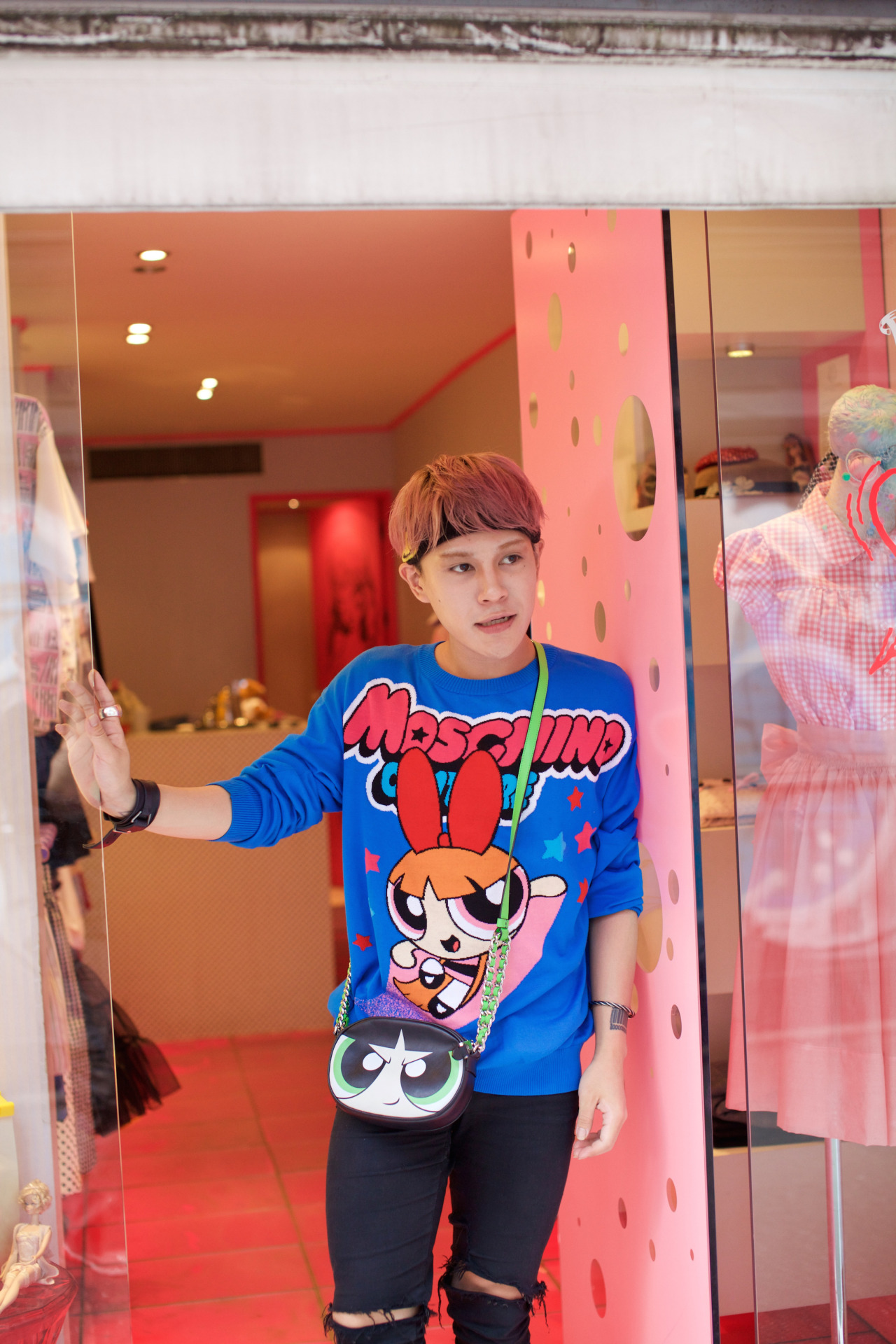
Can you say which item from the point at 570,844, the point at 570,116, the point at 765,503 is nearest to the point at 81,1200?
the point at 570,844

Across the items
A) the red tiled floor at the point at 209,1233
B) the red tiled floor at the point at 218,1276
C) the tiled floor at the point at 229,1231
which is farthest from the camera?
the red tiled floor at the point at 209,1233


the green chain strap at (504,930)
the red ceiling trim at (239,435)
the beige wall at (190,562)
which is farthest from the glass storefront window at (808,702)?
the beige wall at (190,562)

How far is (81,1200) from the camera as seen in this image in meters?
1.53

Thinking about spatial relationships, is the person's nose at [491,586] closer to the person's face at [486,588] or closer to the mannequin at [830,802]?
the person's face at [486,588]

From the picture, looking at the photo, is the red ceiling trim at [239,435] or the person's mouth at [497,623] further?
the red ceiling trim at [239,435]

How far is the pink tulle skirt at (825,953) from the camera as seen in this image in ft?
5.30

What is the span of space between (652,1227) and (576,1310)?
0.55 metres

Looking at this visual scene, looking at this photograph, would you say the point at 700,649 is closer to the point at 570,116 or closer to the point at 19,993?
the point at 570,116

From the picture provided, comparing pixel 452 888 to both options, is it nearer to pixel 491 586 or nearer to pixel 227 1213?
pixel 491 586

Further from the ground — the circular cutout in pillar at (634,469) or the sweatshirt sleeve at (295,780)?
the circular cutout in pillar at (634,469)

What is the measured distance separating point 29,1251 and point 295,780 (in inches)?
26.7

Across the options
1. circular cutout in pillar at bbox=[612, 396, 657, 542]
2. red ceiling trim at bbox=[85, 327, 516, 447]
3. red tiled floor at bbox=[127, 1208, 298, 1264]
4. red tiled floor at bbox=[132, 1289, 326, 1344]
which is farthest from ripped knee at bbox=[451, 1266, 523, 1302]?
red ceiling trim at bbox=[85, 327, 516, 447]

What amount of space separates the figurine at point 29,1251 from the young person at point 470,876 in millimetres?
365

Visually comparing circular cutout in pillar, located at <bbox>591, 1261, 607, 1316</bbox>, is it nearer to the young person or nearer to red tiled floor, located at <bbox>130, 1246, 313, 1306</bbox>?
the young person
